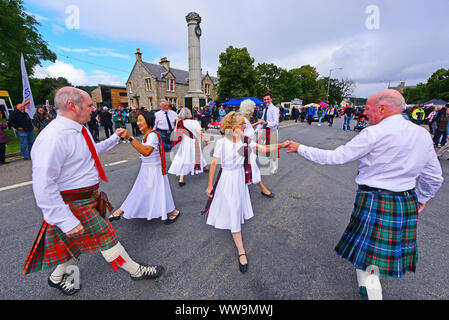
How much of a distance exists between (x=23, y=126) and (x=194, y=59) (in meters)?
15.0

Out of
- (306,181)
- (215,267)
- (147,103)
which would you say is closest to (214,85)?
(147,103)

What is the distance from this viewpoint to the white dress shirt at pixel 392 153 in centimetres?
156

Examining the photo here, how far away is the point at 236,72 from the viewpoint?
107 feet

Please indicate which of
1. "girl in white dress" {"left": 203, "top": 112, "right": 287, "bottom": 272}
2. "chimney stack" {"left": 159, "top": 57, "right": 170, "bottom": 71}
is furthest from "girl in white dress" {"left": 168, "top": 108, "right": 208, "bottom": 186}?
"chimney stack" {"left": 159, "top": 57, "right": 170, "bottom": 71}

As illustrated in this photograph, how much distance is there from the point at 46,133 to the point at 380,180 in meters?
2.81

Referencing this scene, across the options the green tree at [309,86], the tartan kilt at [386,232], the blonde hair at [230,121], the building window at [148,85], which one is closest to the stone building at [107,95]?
the building window at [148,85]

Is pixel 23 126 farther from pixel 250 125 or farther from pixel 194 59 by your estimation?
pixel 194 59

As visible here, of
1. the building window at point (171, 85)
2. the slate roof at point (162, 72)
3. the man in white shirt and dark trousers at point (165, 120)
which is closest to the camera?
the man in white shirt and dark trousers at point (165, 120)

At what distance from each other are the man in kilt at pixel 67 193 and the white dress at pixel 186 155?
3.11 m

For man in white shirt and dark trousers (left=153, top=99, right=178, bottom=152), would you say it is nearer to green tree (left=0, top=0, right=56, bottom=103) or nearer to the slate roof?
green tree (left=0, top=0, right=56, bottom=103)

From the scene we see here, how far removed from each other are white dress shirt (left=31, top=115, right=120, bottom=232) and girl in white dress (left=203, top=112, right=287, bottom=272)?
1297mm

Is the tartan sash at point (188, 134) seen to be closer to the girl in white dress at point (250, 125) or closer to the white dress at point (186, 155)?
the white dress at point (186, 155)

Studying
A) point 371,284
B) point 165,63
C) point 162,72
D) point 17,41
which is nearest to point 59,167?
point 371,284

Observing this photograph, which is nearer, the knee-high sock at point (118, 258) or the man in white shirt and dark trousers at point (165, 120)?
the knee-high sock at point (118, 258)
